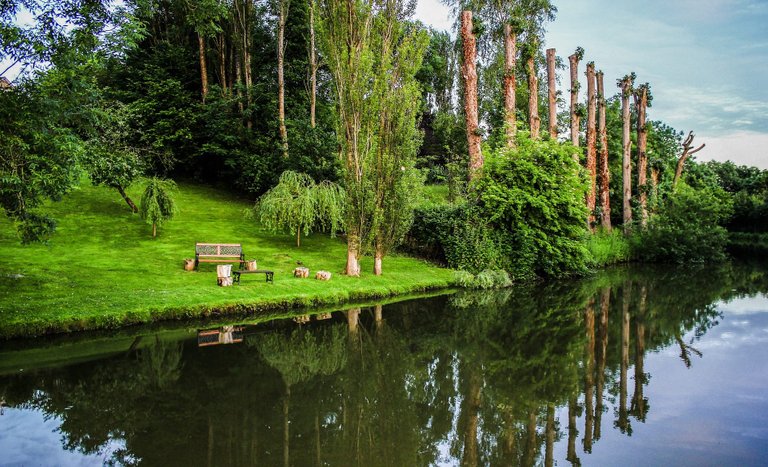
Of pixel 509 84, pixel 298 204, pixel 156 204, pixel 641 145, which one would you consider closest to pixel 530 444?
pixel 298 204

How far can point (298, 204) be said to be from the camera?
2048 cm

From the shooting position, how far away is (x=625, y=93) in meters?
29.5

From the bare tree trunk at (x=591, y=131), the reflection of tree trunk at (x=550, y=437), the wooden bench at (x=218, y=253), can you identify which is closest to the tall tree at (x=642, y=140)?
the bare tree trunk at (x=591, y=131)

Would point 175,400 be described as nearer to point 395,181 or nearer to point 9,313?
point 9,313

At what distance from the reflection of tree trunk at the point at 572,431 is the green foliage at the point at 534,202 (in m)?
13.0

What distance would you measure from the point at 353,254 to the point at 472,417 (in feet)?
36.4

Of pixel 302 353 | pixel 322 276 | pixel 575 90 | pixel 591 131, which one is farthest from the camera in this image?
pixel 591 131

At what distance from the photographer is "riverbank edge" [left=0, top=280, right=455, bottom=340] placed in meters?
11.4

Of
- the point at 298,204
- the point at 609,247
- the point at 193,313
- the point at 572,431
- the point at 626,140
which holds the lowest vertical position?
the point at 572,431

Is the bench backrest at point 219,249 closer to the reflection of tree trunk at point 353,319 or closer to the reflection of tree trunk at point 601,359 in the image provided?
the reflection of tree trunk at point 353,319

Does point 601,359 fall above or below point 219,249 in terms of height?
below

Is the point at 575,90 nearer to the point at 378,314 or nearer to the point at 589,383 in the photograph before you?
the point at 378,314

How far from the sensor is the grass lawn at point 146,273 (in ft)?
41.0

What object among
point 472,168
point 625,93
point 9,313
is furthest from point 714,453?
point 625,93
